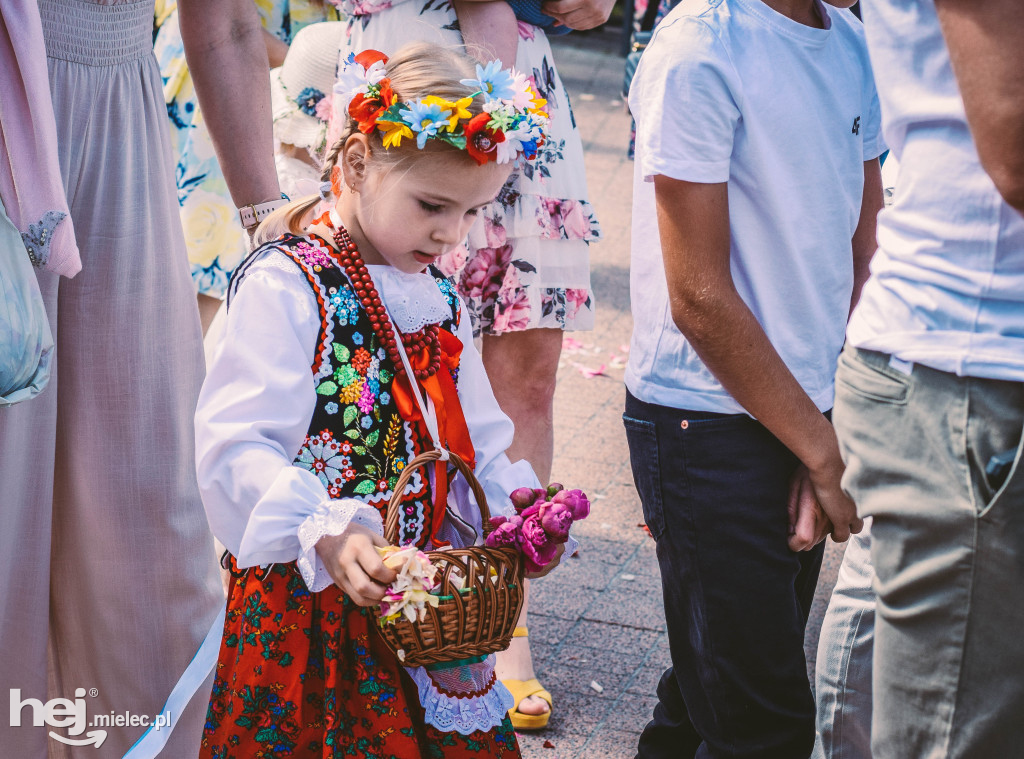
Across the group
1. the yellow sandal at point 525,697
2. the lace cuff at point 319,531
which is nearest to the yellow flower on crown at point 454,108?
the lace cuff at point 319,531

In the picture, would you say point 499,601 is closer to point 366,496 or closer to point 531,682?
point 366,496

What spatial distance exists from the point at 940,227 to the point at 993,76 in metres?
0.20

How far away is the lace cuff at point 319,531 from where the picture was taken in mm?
1702

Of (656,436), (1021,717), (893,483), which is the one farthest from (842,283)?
(1021,717)

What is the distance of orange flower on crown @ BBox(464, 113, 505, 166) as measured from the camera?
1.91 metres

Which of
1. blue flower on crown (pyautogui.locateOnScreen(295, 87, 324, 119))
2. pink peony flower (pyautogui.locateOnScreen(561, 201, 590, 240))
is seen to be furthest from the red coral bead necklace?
blue flower on crown (pyautogui.locateOnScreen(295, 87, 324, 119))

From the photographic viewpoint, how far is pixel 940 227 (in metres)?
1.40

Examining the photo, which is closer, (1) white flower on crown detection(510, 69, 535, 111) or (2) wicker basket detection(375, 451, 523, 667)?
(2) wicker basket detection(375, 451, 523, 667)

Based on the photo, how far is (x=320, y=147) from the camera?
2994mm

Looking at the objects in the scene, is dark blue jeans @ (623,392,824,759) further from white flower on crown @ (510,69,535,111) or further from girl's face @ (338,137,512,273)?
white flower on crown @ (510,69,535,111)

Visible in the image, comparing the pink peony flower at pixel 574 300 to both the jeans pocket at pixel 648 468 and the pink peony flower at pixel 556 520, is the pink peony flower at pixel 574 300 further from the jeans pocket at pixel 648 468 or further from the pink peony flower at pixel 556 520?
the pink peony flower at pixel 556 520

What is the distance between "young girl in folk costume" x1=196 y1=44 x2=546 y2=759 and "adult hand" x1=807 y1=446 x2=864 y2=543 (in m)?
0.57

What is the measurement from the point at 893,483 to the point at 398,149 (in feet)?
3.34

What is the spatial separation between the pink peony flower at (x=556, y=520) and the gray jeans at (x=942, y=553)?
0.47 metres
